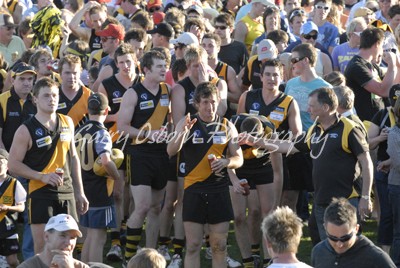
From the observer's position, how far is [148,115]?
35.7 ft

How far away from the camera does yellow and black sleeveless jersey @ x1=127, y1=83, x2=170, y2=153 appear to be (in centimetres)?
1084

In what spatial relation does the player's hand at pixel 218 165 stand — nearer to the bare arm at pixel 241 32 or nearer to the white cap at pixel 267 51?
the white cap at pixel 267 51

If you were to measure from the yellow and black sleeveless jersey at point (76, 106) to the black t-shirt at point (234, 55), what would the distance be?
2689 mm

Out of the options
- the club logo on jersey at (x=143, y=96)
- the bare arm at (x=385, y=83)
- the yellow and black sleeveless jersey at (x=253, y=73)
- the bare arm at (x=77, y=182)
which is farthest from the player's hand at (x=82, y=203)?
the bare arm at (x=385, y=83)

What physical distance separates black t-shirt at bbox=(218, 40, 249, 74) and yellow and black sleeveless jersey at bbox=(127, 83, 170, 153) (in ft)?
9.14

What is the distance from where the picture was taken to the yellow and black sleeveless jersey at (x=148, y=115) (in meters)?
10.8

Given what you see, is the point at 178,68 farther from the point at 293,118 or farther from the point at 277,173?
the point at 277,173

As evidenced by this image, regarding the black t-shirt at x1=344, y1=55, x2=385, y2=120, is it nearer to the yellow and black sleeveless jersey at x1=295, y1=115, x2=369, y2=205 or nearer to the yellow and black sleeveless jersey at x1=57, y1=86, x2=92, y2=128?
the yellow and black sleeveless jersey at x1=295, y1=115, x2=369, y2=205

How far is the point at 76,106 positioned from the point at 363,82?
3296 millimetres

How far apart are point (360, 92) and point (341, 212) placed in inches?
189

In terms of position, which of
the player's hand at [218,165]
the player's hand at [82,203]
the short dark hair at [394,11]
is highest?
the short dark hair at [394,11]

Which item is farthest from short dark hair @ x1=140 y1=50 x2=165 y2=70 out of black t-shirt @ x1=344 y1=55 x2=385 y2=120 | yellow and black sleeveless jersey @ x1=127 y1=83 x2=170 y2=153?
black t-shirt @ x1=344 y1=55 x2=385 y2=120

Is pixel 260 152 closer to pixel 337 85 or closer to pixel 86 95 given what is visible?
pixel 337 85

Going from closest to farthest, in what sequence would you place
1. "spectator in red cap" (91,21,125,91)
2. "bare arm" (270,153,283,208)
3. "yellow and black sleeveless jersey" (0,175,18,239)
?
"yellow and black sleeveless jersey" (0,175,18,239) → "bare arm" (270,153,283,208) → "spectator in red cap" (91,21,125,91)
